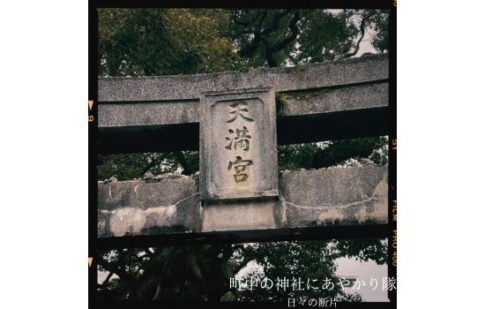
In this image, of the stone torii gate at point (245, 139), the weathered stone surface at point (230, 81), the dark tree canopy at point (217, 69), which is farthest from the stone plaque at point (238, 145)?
the dark tree canopy at point (217, 69)

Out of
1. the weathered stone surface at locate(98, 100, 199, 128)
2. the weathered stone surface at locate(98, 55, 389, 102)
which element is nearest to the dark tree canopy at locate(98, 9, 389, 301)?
the weathered stone surface at locate(98, 55, 389, 102)

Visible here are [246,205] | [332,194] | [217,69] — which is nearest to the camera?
[246,205]

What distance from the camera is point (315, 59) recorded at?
8852 millimetres

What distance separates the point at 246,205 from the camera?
818 centimetres

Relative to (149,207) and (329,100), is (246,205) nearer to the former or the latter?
(149,207)

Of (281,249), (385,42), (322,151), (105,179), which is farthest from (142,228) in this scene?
(385,42)

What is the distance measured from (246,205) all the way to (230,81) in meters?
1.10

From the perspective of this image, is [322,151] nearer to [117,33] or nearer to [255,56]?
[255,56]

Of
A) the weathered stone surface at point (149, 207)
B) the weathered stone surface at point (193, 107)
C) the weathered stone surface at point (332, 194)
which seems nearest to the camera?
the weathered stone surface at point (332, 194)

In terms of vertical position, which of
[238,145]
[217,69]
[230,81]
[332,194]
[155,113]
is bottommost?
[332,194]

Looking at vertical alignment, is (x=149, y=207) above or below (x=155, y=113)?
below

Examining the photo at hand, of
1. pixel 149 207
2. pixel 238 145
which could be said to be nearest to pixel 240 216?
pixel 238 145

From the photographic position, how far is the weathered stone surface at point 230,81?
27.7 ft

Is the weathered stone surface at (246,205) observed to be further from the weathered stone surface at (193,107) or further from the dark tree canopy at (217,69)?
the weathered stone surface at (193,107)
